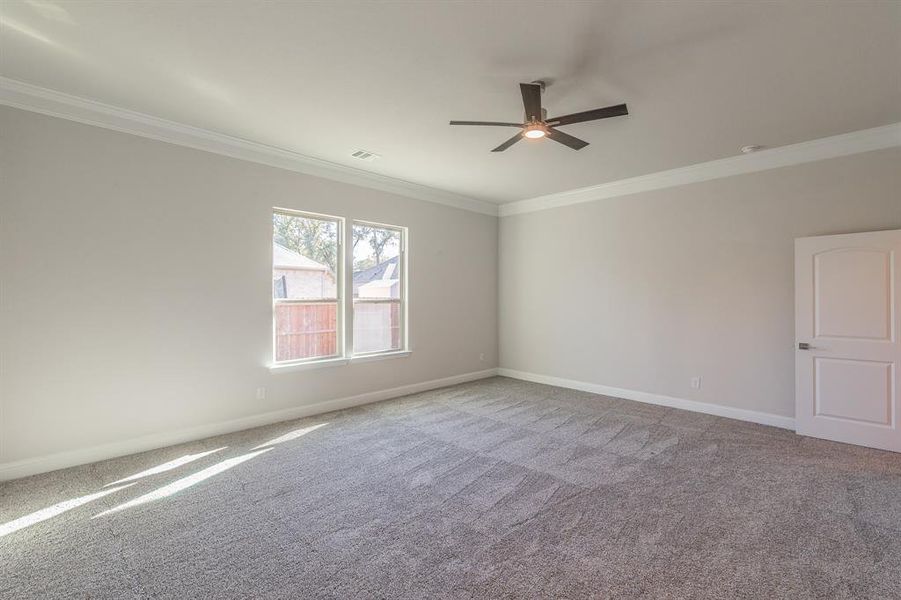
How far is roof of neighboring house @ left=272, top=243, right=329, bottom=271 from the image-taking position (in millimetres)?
4446

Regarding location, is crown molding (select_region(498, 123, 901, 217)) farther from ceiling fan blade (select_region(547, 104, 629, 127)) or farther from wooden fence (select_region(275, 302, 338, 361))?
wooden fence (select_region(275, 302, 338, 361))

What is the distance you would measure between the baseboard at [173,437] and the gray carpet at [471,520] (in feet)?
0.40

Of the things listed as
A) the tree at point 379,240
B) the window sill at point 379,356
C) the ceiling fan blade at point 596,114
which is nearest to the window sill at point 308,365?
the window sill at point 379,356

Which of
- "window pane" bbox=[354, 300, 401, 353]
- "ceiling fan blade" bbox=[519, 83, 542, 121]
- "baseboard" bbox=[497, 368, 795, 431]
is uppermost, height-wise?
"ceiling fan blade" bbox=[519, 83, 542, 121]

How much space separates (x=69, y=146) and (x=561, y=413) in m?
5.29

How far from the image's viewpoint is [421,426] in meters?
4.27

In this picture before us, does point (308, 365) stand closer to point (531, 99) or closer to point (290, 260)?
point (290, 260)

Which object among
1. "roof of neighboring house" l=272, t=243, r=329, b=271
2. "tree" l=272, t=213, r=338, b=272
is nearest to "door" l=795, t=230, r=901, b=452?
"tree" l=272, t=213, r=338, b=272

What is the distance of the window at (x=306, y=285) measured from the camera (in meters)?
4.48

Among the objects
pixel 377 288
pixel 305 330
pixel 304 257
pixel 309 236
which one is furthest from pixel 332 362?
pixel 309 236

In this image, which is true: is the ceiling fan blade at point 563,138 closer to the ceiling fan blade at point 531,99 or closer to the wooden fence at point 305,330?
the ceiling fan blade at point 531,99

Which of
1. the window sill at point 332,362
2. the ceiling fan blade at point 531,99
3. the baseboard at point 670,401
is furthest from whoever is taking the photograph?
the window sill at point 332,362

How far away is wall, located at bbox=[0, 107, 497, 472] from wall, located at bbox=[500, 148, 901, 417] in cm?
318

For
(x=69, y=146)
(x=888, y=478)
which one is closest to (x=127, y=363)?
(x=69, y=146)
